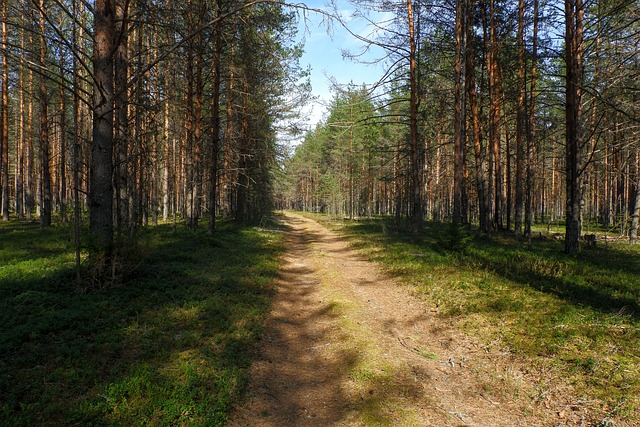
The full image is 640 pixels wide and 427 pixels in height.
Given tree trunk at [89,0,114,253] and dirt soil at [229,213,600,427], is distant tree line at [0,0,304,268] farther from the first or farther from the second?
dirt soil at [229,213,600,427]

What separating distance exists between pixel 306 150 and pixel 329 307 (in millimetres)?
67252

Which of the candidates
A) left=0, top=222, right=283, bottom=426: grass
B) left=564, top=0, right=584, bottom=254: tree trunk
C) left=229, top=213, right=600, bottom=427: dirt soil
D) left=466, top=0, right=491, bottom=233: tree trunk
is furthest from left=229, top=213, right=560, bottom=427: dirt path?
left=466, top=0, right=491, bottom=233: tree trunk

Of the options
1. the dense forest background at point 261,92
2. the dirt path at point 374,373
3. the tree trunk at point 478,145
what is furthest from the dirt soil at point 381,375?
the tree trunk at point 478,145

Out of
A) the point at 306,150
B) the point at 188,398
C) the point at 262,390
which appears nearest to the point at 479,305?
the point at 262,390

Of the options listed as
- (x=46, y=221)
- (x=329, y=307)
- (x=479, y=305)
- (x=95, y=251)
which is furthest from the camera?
(x=46, y=221)

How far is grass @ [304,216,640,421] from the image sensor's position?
4.43 m

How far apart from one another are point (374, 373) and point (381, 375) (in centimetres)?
11

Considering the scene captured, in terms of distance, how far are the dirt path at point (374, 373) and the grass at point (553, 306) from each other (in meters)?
0.57

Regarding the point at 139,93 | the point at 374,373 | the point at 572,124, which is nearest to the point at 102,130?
the point at 139,93

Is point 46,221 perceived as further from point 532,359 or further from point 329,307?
point 532,359

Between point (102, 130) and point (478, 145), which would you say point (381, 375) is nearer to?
point (102, 130)

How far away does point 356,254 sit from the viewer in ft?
47.4

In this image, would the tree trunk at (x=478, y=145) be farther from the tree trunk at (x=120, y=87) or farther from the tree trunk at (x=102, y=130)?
the tree trunk at (x=102, y=130)

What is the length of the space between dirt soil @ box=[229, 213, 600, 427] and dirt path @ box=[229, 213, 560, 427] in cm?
1
